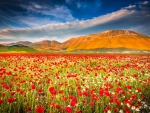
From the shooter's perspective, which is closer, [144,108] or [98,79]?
[144,108]

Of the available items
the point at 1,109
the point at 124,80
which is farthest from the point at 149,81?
the point at 1,109

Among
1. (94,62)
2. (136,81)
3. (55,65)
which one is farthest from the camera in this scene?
(94,62)

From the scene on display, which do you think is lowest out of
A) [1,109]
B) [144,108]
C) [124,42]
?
[144,108]

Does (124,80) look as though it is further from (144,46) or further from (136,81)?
(144,46)

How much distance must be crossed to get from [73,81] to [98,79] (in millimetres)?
1627

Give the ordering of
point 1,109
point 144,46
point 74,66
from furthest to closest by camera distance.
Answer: point 144,46 → point 74,66 → point 1,109

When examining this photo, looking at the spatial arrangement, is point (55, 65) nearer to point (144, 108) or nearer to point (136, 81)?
point (136, 81)

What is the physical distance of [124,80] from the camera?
808 cm

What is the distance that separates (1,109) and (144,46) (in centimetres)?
13647

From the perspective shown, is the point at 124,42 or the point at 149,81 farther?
the point at 124,42

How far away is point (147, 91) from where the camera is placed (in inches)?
283

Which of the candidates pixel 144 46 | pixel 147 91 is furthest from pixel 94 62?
Result: pixel 144 46

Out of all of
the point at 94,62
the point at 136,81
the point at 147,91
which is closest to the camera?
the point at 147,91

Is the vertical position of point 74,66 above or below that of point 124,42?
below
